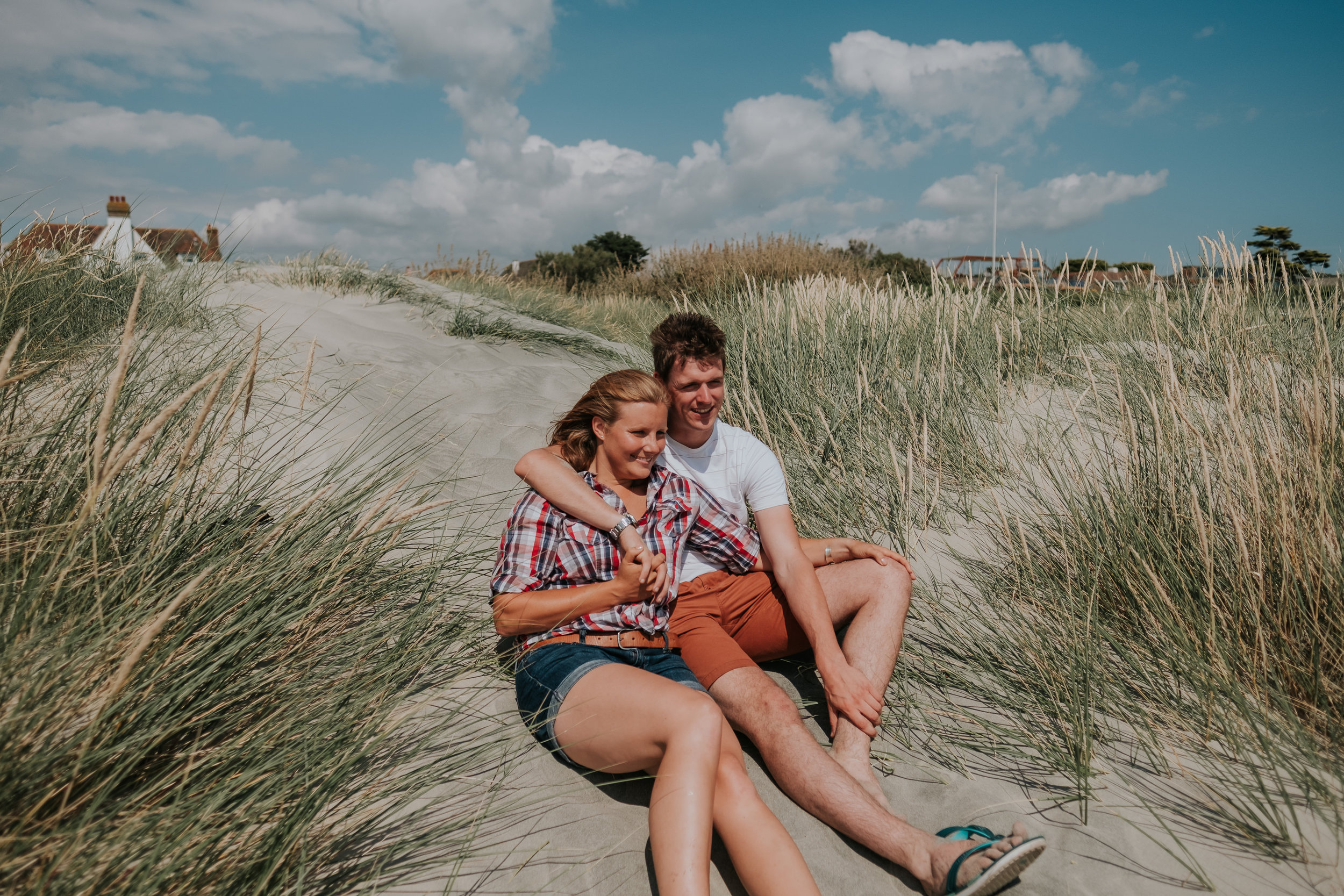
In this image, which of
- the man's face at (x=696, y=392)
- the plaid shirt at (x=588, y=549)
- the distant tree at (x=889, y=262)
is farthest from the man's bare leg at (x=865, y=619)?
the distant tree at (x=889, y=262)

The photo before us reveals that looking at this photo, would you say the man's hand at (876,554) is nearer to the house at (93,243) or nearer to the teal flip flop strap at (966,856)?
the teal flip flop strap at (966,856)

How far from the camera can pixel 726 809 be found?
1.81 meters

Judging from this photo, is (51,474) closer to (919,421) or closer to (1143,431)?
(919,421)

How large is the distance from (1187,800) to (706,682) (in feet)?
4.47

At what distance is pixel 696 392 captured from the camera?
2684 millimetres

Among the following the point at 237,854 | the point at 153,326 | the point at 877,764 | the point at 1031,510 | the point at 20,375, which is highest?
the point at 153,326

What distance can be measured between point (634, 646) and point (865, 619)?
856 mm

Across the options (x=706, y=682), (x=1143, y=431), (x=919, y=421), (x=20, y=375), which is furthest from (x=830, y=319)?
(x=20, y=375)

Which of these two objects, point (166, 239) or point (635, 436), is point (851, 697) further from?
point (166, 239)

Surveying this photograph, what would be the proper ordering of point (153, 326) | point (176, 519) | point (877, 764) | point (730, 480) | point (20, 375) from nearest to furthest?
point (20, 375)
point (176, 519)
point (877, 764)
point (730, 480)
point (153, 326)

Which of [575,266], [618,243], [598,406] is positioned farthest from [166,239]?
[618,243]

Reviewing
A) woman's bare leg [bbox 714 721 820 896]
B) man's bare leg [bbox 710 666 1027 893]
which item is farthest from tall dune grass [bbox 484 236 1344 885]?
woman's bare leg [bbox 714 721 820 896]

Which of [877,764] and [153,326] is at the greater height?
[153,326]

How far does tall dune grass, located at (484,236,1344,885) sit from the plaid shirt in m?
0.90
